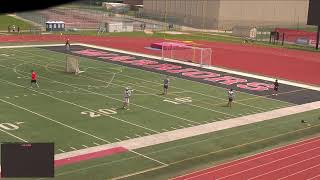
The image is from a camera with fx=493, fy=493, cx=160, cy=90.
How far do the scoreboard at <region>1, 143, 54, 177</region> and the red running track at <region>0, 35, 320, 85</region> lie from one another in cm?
3151

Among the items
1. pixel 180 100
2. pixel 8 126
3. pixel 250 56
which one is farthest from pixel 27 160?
pixel 250 56

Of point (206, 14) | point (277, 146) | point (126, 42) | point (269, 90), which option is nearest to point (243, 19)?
point (206, 14)

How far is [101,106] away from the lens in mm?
26984

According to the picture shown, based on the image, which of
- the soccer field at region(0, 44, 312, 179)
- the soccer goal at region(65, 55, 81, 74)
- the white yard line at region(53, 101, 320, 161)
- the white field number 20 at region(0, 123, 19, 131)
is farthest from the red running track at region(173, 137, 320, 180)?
the soccer goal at region(65, 55, 81, 74)

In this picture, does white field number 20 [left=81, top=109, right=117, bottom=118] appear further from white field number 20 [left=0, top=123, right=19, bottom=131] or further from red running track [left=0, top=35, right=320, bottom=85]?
red running track [left=0, top=35, right=320, bottom=85]

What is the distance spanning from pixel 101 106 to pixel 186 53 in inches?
948

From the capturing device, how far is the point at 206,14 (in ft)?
302

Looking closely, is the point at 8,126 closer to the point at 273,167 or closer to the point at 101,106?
the point at 101,106

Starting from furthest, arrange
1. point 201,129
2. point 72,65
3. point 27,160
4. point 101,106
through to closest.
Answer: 1. point 72,65
2. point 101,106
3. point 201,129
4. point 27,160

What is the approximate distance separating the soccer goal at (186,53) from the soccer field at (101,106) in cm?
876

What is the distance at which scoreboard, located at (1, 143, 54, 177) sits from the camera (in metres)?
10.3

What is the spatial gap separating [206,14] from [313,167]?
7568cm

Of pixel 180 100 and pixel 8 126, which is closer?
pixel 8 126

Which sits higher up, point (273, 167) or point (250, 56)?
point (250, 56)
